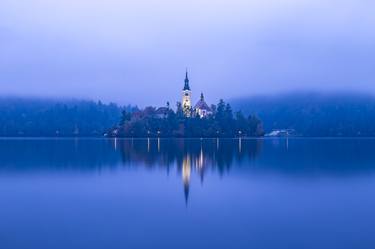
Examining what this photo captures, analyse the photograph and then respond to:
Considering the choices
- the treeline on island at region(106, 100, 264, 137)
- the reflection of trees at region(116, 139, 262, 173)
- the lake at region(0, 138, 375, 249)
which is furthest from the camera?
the treeline on island at region(106, 100, 264, 137)

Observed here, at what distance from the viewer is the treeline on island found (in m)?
150

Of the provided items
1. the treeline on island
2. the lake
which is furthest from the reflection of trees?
the treeline on island

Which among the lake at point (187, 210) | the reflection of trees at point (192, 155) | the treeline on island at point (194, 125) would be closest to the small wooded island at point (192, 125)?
the treeline on island at point (194, 125)

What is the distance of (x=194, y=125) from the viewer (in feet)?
491

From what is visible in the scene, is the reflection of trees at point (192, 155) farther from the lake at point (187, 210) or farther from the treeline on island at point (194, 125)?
the treeline on island at point (194, 125)

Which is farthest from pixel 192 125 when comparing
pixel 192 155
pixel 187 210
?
pixel 187 210

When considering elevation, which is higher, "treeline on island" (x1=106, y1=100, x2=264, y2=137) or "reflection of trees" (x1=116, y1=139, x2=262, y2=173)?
"treeline on island" (x1=106, y1=100, x2=264, y2=137)

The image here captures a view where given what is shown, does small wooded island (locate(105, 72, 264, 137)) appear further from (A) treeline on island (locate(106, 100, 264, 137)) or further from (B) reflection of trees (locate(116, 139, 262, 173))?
(B) reflection of trees (locate(116, 139, 262, 173))

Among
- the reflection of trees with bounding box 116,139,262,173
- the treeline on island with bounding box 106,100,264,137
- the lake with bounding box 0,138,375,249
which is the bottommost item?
the lake with bounding box 0,138,375,249

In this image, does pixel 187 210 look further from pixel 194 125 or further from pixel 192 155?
pixel 194 125

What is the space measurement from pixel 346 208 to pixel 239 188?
753 centimetres

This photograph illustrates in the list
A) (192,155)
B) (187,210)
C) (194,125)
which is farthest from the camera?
(194,125)

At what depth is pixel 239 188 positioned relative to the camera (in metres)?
25.6

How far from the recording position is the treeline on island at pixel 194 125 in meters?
150
